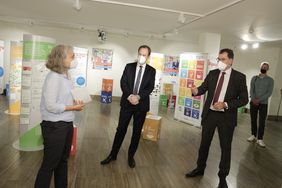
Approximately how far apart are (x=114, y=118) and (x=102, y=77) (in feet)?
12.0

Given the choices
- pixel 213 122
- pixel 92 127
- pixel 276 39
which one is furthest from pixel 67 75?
pixel 276 39

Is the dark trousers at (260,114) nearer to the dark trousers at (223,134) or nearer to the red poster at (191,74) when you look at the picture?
the red poster at (191,74)

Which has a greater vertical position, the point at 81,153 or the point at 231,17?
the point at 231,17

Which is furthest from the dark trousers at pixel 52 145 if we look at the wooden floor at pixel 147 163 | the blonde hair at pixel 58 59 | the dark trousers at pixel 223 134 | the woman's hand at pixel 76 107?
the dark trousers at pixel 223 134

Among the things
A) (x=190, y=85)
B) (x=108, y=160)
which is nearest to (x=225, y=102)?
(x=108, y=160)

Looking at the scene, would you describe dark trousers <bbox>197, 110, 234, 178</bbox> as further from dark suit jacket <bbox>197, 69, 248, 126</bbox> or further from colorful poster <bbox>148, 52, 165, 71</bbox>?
colorful poster <bbox>148, 52, 165, 71</bbox>

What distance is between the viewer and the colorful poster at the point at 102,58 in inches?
377

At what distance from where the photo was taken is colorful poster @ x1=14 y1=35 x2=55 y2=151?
3.45 metres

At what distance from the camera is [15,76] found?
18.7 feet

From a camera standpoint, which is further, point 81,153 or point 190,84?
point 190,84

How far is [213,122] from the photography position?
116 inches

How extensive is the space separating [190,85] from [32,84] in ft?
14.6

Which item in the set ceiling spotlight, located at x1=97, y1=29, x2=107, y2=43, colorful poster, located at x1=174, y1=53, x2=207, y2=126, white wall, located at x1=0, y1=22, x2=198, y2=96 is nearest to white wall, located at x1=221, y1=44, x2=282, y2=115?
white wall, located at x1=0, y1=22, x2=198, y2=96

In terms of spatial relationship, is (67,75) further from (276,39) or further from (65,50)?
(276,39)
